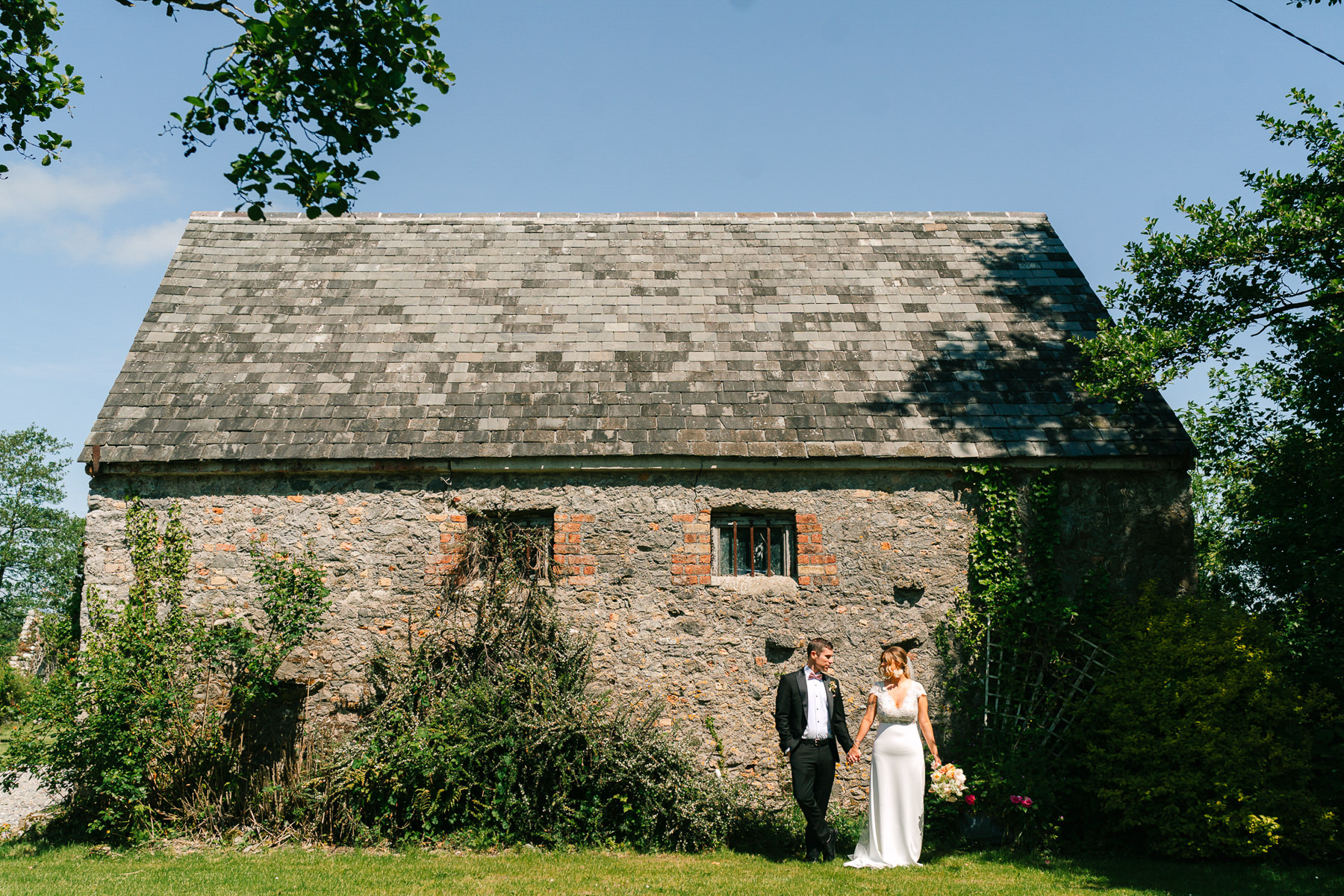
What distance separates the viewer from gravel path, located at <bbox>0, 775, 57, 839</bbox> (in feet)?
Answer: 29.6

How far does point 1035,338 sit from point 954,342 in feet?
3.55

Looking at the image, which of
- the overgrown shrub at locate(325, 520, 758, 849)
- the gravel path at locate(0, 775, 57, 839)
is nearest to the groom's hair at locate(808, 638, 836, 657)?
the overgrown shrub at locate(325, 520, 758, 849)

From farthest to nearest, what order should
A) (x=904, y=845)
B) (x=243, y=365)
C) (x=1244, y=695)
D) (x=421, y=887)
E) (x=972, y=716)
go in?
(x=243, y=365) → (x=972, y=716) → (x=1244, y=695) → (x=904, y=845) → (x=421, y=887)

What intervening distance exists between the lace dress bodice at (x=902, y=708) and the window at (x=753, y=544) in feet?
7.01

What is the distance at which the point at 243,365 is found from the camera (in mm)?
10391

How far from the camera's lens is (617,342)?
1072 cm

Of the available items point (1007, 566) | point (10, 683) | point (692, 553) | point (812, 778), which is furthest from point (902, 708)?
point (10, 683)

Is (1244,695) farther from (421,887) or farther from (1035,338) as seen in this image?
(421,887)

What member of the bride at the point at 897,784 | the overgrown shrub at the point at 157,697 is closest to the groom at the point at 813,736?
the bride at the point at 897,784

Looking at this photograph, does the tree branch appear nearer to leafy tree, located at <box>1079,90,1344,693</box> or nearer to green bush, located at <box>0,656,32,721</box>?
leafy tree, located at <box>1079,90,1344,693</box>

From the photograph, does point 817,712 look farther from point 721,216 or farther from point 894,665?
point 721,216

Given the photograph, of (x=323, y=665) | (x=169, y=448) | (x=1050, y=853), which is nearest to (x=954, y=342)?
(x=1050, y=853)

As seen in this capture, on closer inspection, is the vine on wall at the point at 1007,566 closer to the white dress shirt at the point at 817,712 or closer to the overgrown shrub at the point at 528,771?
the white dress shirt at the point at 817,712

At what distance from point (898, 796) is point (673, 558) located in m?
3.24
